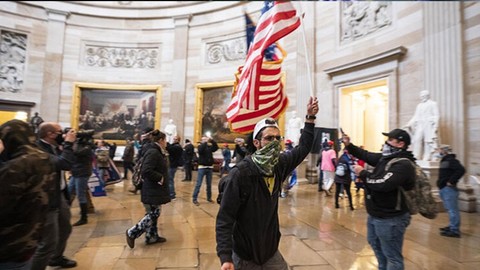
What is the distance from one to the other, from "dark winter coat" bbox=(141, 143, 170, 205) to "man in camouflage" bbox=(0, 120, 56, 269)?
2.07 meters

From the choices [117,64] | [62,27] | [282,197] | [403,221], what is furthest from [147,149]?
[62,27]

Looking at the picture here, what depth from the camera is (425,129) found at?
7266 millimetres

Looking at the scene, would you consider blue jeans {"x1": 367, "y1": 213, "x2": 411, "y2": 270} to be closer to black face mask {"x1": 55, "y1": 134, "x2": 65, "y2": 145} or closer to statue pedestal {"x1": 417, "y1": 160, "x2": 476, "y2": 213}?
black face mask {"x1": 55, "y1": 134, "x2": 65, "y2": 145}

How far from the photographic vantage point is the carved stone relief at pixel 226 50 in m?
15.5

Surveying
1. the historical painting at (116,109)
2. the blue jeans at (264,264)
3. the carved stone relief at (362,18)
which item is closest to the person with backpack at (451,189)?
the blue jeans at (264,264)

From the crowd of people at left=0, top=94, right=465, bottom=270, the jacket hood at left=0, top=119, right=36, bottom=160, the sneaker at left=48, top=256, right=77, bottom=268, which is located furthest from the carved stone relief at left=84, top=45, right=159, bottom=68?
the jacket hood at left=0, top=119, right=36, bottom=160

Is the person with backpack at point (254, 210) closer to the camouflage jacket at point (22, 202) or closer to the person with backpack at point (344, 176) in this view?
the camouflage jacket at point (22, 202)

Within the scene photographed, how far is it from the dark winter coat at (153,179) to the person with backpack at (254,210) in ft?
7.73

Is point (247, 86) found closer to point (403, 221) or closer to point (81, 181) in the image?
point (403, 221)

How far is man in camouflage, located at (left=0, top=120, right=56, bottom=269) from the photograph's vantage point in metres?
1.57

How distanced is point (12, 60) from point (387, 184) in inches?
755

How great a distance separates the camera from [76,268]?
3.29 m

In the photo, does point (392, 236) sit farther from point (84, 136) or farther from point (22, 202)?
point (84, 136)

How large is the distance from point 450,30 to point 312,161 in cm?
596
